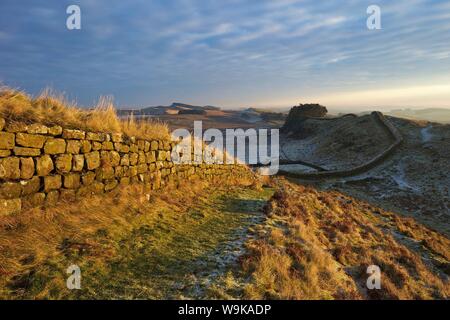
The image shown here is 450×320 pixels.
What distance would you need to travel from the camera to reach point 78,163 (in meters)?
7.95

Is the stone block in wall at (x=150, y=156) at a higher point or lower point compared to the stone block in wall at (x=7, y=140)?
lower

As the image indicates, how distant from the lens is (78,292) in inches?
202

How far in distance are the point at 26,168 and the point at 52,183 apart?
0.71m

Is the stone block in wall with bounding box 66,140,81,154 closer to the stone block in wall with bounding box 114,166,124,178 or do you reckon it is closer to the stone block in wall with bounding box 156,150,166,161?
the stone block in wall with bounding box 114,166,124,178

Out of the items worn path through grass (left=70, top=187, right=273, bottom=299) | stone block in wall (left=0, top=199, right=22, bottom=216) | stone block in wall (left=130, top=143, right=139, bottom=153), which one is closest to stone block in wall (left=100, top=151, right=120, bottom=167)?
stone block in wall (left=130, top=143, right=139, bottom=153)

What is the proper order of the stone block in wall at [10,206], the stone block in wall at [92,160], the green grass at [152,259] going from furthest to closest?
the stone block in wall at [92,160], the stone block in wall at [10,206], the green grass at [152,259]

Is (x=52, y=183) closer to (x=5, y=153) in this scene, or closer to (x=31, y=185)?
(x=31, y=185)

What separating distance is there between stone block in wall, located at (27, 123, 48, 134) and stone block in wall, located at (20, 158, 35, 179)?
0.59m

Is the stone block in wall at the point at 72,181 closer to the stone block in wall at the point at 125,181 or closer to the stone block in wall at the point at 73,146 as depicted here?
the stone block in wall at the point at 73,146

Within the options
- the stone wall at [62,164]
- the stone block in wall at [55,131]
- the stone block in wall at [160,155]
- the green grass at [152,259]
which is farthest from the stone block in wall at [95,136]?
the stone block in wall at [160,155]

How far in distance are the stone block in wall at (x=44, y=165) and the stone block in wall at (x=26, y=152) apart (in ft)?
0.44

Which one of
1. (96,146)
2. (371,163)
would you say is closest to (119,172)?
(96,146)

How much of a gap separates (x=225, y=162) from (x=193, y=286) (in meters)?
13.0

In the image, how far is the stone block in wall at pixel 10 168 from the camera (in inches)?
245
